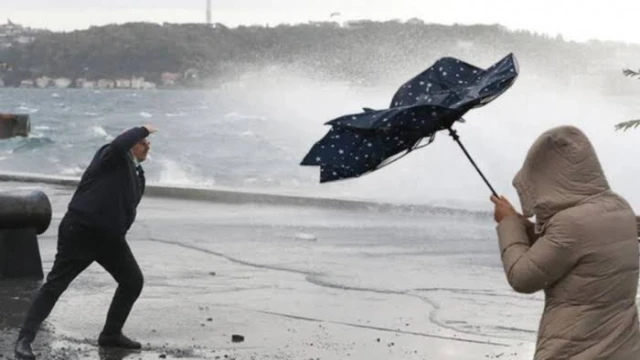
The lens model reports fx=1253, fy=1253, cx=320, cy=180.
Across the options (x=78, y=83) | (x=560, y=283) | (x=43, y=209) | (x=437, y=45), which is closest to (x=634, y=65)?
(x=437, y=45)

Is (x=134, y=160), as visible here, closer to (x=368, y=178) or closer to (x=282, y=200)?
(x=282, y=200)

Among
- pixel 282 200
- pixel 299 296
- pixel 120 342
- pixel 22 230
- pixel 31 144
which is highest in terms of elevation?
pixel 22 230

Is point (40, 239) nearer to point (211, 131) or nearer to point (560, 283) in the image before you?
point (560, 283)

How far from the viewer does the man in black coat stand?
304 inches

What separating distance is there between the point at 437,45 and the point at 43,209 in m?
50.9

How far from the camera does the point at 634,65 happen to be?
43.9 metres

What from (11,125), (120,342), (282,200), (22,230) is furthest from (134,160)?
(282,200)

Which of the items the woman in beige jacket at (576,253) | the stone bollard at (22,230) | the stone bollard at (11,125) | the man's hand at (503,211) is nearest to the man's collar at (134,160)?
the stone bollard at (11,125)

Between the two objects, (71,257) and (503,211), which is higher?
(503,211)

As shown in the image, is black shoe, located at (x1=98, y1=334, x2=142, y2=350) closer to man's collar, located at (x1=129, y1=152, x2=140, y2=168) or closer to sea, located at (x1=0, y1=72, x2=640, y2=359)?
man's collar, located at (x1=129, y1=152, x2=140, y2=168)

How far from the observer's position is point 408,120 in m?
5.04

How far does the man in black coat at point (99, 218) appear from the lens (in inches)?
304

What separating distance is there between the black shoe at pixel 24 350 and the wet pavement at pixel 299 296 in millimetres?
121

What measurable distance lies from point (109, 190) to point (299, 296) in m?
3.42
